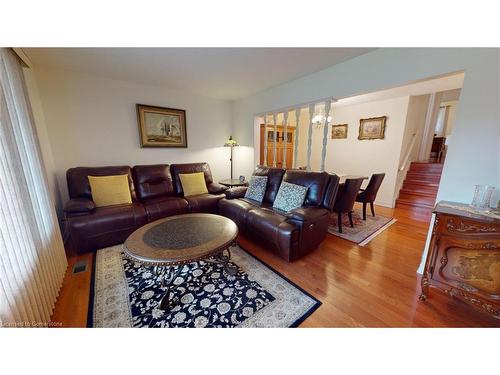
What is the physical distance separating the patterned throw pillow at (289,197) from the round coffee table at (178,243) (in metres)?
0.86

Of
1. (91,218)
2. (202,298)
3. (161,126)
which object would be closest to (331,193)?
(202,298)

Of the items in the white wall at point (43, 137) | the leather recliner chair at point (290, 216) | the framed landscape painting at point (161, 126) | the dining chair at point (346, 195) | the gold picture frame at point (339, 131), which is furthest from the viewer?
the gold picture frame at point (339, 131)

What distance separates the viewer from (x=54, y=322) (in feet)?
4.29

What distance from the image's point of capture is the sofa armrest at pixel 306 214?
A: 1.96m

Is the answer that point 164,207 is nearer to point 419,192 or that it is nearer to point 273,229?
point 273,229

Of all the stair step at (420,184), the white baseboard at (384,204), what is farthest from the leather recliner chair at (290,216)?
the stair step at (420,184)

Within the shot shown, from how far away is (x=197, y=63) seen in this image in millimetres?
2338

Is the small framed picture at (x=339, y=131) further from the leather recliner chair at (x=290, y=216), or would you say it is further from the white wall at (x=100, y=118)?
the white wall at (x=100, y=118)

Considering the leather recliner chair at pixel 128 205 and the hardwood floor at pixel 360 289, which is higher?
the leather recliner chair at pixel 128 205

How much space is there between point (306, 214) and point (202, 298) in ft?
4.26

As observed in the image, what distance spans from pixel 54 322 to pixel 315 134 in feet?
20.9

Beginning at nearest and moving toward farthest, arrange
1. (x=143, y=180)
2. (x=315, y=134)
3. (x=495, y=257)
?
(x=495, y=257)
(x=143, y=180)
(x=315, y=134)
